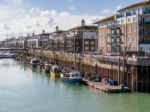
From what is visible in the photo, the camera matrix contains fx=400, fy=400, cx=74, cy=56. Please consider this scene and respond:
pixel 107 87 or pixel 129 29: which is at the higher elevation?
pixel 129 29

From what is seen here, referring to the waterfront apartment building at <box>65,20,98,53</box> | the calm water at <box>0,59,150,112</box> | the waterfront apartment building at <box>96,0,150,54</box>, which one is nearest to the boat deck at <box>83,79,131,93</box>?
the calm water at <box>0,59,150,112</box>

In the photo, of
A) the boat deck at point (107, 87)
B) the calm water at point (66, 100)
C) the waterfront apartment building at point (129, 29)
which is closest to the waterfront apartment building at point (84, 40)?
the waterfront apartment building at point (129, 29)

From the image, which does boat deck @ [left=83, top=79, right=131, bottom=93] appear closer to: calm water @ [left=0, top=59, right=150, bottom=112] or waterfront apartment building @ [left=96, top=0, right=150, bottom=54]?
calm water @ [left=0, top=59, right=150, bottom=112]

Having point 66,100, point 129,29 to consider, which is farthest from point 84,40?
point 66,100

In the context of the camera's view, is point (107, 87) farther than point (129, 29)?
No

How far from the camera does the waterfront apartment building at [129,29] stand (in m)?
81.7

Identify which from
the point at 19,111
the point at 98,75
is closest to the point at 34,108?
the point at 19,111

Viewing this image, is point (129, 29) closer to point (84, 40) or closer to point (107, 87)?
point (107, 87)

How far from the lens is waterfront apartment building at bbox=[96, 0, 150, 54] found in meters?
81.7

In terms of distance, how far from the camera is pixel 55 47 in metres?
166

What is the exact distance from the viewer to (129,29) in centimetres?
8612

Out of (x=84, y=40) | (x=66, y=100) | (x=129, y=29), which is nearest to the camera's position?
(x=66, y=100)

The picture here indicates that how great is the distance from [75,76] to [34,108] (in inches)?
973

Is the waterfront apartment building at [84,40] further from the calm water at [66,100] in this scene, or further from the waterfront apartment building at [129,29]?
the calm water at [66,100]
